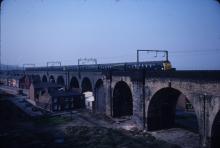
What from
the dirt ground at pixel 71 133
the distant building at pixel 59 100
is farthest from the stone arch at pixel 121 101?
the distant building at pixel 59 100

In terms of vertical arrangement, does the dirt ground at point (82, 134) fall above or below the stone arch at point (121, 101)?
below

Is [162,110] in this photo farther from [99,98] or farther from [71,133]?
[99,98]

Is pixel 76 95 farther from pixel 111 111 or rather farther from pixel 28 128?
pixel 28 128

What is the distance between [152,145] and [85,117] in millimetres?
14462

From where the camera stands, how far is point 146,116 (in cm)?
2591

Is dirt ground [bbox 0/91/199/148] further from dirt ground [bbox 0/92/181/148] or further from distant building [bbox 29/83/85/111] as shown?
distant building [bbox 29/83/85/111]

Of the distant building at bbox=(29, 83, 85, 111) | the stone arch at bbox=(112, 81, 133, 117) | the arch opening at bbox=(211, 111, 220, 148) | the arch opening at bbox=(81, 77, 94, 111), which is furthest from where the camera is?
the arch opening at bbox=(81, 77, 94, 111)

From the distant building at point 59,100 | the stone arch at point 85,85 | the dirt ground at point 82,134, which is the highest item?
the stone arch at point 85,85

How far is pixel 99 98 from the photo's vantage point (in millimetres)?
37156

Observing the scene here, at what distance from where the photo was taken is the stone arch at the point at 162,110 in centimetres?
2534

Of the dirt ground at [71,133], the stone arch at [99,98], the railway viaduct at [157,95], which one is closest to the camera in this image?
the railway viaduct at [157,95]

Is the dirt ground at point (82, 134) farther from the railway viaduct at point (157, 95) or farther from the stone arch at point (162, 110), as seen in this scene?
the railway viaduct at point (157, 95)

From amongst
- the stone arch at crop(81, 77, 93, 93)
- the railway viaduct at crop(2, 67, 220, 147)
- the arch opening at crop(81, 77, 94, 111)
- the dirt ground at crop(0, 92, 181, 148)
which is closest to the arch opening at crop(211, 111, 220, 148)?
the railway viaduct at crop(2, 67, 220, 147)

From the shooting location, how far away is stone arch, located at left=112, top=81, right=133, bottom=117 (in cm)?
3288
